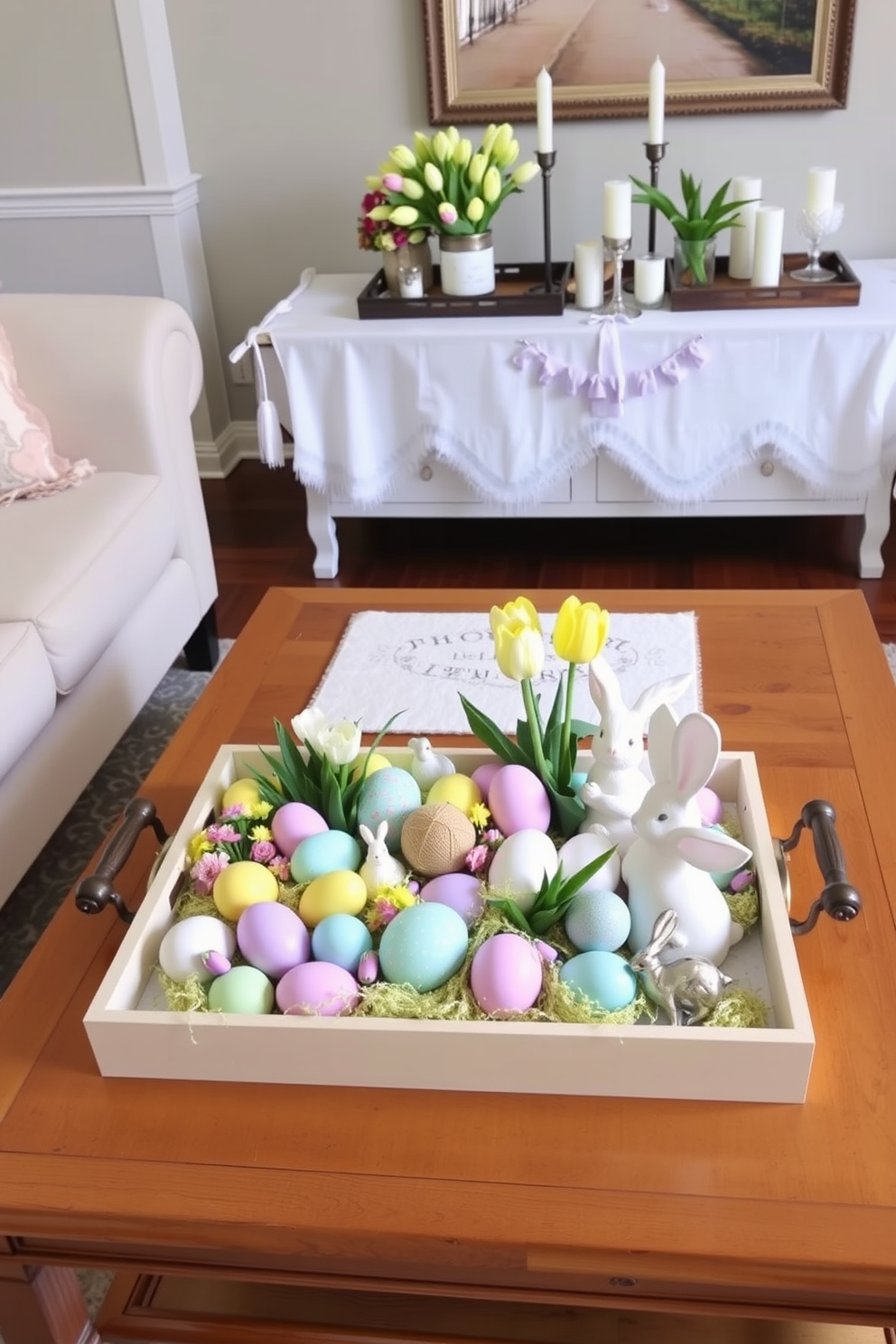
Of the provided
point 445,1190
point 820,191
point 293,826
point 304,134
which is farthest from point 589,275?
point 445,1190

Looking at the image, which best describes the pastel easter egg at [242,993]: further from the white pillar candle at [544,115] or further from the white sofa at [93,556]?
the white pillar candle at [544,115]

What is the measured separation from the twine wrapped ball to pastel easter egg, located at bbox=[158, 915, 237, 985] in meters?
0.18

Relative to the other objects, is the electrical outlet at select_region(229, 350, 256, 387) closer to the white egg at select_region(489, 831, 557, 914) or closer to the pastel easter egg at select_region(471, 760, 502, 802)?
the pastel easter egg at select_region(471, 760, 502, 802)

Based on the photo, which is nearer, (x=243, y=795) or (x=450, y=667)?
(x=243, y=795)

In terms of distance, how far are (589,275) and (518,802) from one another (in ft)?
4.96

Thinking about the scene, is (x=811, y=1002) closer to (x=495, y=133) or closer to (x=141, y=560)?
(x=141, y=560)

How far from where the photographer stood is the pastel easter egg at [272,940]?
0.98m

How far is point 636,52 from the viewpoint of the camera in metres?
2.50

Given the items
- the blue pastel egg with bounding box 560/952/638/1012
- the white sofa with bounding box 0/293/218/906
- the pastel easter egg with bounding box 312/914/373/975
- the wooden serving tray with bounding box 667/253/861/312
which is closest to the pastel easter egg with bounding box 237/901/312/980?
the pastel easter egg with bounding box 312/914/373/975

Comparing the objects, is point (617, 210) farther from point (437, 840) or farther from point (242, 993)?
point (242, 993)

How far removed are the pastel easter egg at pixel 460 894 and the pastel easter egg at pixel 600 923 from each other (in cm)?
9

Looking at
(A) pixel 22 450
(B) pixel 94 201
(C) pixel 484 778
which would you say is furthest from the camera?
(B) pixel 94 201

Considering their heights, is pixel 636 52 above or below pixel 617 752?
above

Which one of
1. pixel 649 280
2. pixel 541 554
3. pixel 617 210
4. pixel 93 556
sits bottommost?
pixel 541 554
